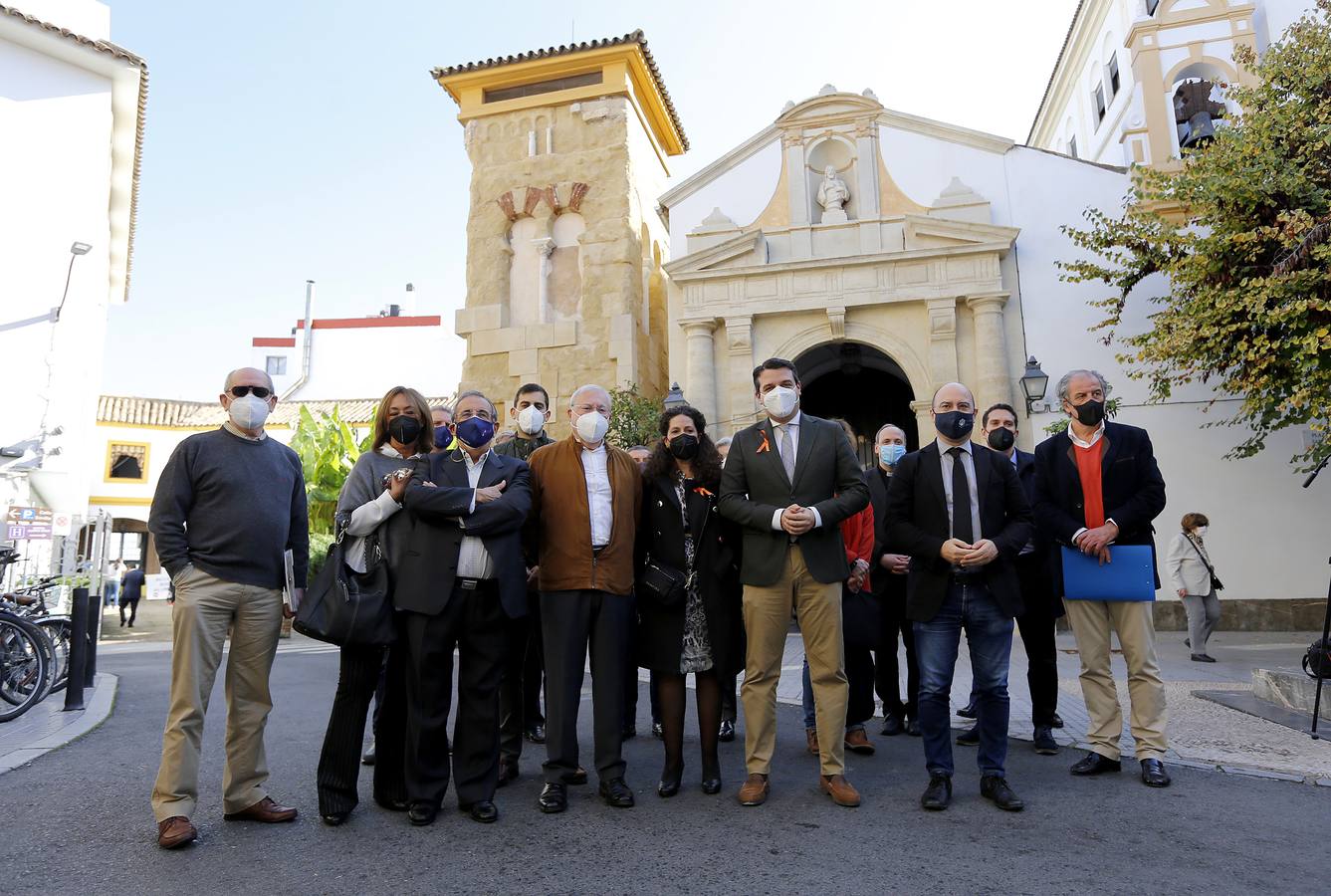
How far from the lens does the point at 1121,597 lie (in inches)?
170

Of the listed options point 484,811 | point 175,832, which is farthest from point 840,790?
point 175,832

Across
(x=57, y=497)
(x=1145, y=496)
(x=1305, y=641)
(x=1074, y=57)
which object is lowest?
(x=1305, y=641)

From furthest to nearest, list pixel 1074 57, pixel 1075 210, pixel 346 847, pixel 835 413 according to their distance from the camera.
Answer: pixel 1074 57 < pixel 835 413 < pixel 1075 210 < pixel 346 847

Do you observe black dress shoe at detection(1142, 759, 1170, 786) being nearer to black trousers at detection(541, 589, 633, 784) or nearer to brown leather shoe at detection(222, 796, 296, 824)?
black trousers at detection(541, 589, 633, 784)

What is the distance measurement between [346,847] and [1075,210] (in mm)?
14700

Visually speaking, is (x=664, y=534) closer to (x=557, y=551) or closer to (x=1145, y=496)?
(x=557, y=551)

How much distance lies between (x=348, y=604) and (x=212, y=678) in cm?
70

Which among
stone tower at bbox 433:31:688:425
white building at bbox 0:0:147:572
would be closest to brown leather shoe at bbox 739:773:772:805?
stone tower at bbox 433:31:688:425

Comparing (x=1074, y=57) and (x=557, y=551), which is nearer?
(x=557, y=551)

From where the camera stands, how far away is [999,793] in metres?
3.69

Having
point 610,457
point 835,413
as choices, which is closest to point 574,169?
point 835,413

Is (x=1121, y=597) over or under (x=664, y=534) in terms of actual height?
under

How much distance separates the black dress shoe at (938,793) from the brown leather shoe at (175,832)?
9.98 ft

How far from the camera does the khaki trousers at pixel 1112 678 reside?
4.19 metres
